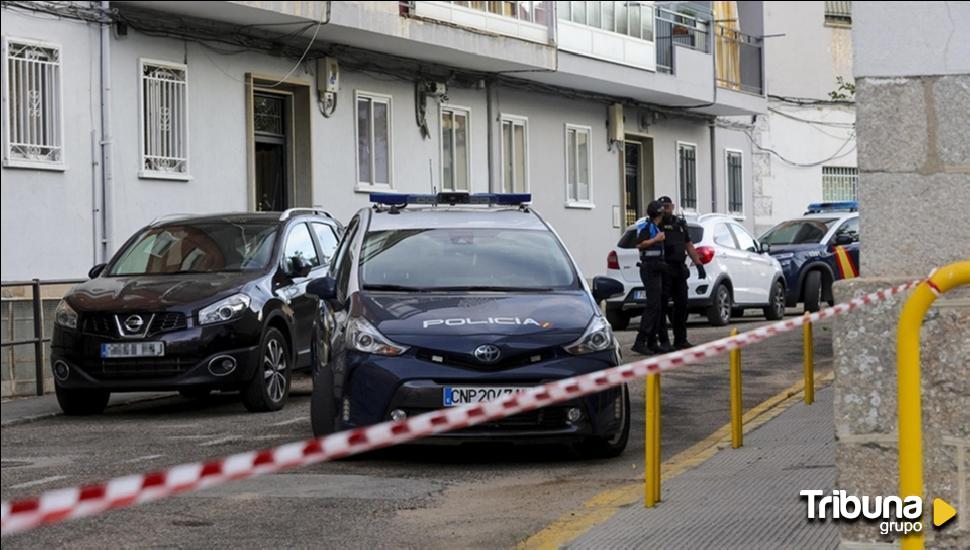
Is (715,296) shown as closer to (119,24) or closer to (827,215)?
(827,215)

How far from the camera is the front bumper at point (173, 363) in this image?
13.9 m

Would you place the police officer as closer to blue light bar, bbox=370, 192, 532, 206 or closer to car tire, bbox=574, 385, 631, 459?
blue light bar, bbox=370, 192, 532, 206

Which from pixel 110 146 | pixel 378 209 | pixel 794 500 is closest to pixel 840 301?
pixel 794 500

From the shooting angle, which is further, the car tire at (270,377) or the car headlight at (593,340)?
the car tire at (270,377)

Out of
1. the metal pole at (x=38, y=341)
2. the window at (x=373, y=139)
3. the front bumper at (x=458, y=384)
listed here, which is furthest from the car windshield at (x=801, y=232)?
the front bumper at (x=458, y=384)

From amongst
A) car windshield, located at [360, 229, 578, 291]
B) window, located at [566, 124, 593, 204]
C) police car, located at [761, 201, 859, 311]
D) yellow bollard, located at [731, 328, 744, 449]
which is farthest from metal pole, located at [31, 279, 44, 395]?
window, located at [566, 124, 593, 204]

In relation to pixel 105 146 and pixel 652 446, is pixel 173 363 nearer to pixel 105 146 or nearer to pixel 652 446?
pixel 652 446

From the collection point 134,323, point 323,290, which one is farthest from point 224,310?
point 323,290

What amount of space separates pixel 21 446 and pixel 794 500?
6.14 m

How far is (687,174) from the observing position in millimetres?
39812

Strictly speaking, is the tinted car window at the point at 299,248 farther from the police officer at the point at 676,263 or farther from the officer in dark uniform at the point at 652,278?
the police officer at the point at 676,263

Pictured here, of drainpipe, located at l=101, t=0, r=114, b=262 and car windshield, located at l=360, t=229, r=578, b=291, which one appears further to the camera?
drainpipe, located at l=101, t=0, r=114, b=262

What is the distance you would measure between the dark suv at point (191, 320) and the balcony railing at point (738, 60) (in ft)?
81.4

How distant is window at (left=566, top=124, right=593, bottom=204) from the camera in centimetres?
3378
